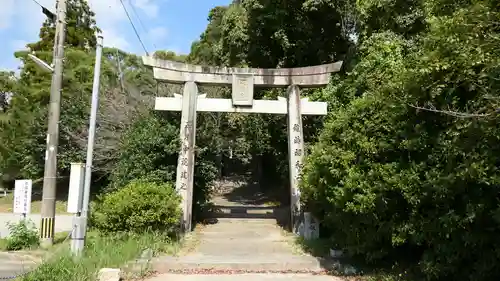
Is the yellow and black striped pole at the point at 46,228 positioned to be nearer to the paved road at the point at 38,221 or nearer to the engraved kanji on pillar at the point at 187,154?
the engraved kanji on pillar at the point at 187,154

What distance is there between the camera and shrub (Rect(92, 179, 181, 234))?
10516 mm

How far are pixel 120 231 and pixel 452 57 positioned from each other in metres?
8.06

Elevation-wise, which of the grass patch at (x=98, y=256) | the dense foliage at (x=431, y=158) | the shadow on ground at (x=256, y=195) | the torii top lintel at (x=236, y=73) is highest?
the torii top lintel at (x=236, y=73)

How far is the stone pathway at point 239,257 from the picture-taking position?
870cm

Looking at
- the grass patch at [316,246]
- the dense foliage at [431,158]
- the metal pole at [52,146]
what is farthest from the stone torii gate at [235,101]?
the dense foliage at [431,158]

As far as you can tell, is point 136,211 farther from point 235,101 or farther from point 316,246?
point 235,101

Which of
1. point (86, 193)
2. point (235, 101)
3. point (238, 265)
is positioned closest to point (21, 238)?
point (86, 193)

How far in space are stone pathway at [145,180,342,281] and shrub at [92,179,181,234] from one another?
1001 mm

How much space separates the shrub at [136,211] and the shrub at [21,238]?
6.47 ft

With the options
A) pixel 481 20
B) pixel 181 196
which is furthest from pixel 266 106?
pixel 481 20

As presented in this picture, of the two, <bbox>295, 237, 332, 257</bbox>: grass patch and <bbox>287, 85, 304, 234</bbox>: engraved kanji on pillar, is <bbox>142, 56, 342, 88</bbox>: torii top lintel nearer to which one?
<bbox>287, 85, 304, 234</bbox>: engraved kanji on pillar

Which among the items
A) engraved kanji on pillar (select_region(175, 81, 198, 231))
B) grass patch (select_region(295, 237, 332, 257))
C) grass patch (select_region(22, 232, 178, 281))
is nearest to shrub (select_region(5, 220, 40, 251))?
grass patch (select_region(22, 232, 178, 281))

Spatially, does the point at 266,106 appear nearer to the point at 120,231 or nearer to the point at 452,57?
the point at 120,231

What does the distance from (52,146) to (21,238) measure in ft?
8.16
